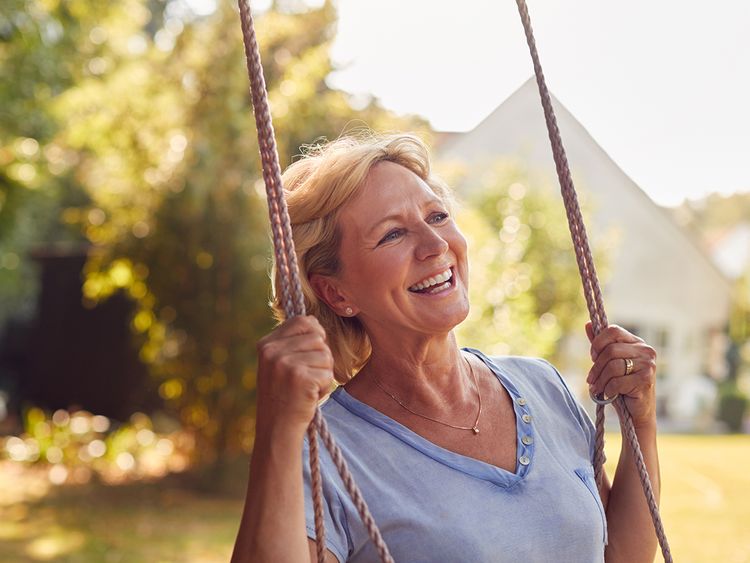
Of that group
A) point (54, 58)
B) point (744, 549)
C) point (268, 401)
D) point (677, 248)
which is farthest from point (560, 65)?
point (677, 248)

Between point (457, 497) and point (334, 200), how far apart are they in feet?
1.82

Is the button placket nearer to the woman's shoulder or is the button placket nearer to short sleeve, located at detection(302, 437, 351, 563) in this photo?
the woman's shoulder

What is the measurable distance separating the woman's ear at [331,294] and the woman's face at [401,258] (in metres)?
0.01

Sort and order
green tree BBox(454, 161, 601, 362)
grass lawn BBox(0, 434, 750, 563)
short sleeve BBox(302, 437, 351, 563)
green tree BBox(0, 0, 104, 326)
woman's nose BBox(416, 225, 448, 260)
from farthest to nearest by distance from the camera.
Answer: grass lawn BBox(0, 434, 750, 563) → green tree BBox(454, 161, 601, 362) → green tree BBox(0, 0, 104, 326) → woman's nose BBox(416, 225, 448, 260) → short sleeve BBox(302, 437, 351, 563)

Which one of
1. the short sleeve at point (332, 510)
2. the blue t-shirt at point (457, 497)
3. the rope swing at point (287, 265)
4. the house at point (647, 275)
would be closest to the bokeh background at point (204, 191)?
the house at point (647, 275)

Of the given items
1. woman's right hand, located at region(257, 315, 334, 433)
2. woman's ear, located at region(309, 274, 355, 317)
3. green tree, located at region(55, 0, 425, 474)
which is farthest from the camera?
green tree, located at region(55, 0, 425, 474)

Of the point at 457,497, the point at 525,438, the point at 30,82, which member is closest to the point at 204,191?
the point at 30,82

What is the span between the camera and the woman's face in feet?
5.17

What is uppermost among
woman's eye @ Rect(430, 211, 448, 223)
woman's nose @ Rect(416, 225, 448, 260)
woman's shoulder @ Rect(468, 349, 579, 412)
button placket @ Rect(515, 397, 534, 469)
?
woman's eye @ Rect(430, 211, 448, 223)

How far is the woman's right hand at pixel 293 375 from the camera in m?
1.26

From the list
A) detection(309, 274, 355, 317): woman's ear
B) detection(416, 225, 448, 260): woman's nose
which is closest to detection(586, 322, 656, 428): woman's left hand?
detection(416, 225, 448, 260): woman's nose

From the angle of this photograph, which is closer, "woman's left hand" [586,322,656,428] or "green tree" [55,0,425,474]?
"woman's left hand" [586,322,656,428]

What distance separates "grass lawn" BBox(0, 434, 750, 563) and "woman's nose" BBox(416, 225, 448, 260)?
497cm

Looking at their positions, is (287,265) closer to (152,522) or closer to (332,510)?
(332,510)
